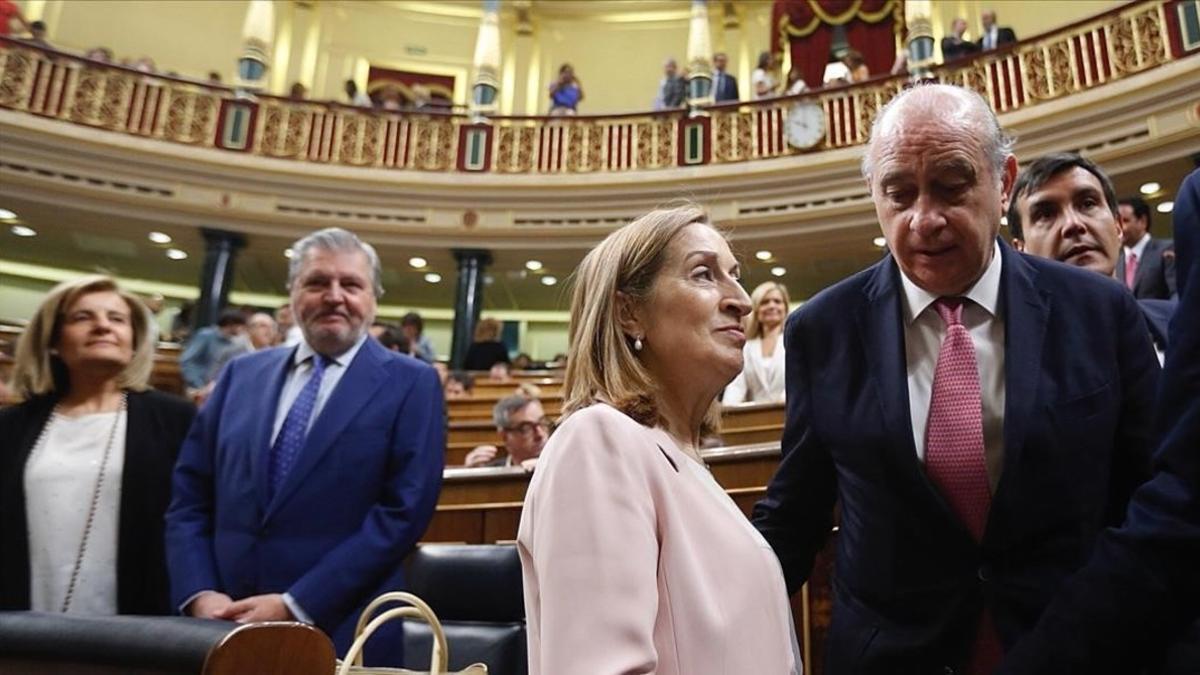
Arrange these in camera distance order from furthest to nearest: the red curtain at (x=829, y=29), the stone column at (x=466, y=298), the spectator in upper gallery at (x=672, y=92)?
1. the red curtain at (x=829, y=29)
2. the spectator in upper gallery at (x=672, y=92)
3. the stone column at (x=466, y=298)

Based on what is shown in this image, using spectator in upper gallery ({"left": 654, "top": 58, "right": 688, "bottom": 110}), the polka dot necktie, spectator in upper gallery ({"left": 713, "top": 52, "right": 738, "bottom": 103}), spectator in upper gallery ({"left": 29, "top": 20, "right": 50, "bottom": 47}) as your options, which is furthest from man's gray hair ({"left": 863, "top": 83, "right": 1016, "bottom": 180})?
spectator in upper gallery ({"left": 29, "top": 20, "right": 50, "bottom": 47})

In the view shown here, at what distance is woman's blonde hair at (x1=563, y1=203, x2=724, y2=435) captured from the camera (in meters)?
1.09

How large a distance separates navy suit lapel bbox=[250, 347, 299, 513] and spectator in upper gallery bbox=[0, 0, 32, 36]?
840cm

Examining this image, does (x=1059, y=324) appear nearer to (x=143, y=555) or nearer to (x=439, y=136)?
(x=143, y=555)

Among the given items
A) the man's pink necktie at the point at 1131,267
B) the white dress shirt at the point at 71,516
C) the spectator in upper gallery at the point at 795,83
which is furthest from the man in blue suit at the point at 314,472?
the spectator in upper gallery at the point at 795,83

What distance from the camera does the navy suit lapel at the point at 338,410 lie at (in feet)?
6.04

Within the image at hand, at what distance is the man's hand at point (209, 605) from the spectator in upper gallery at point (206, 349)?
3944 millimetres

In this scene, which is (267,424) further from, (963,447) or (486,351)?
(486,351)

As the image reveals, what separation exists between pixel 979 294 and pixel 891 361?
6.2 inches

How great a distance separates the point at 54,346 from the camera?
205 cm

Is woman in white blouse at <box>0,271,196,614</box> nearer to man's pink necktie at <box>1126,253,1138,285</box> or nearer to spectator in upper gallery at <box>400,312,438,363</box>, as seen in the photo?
man's pink necktie at <box>1126,253,1138,285</box>

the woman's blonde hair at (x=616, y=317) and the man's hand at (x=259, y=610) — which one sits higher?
the woman's blonde hair at (x=616, y=317)

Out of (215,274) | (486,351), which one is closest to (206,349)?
(486,351)

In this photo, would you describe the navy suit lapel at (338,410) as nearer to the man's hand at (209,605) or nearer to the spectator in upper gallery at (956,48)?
the man's hand at (209,605)
